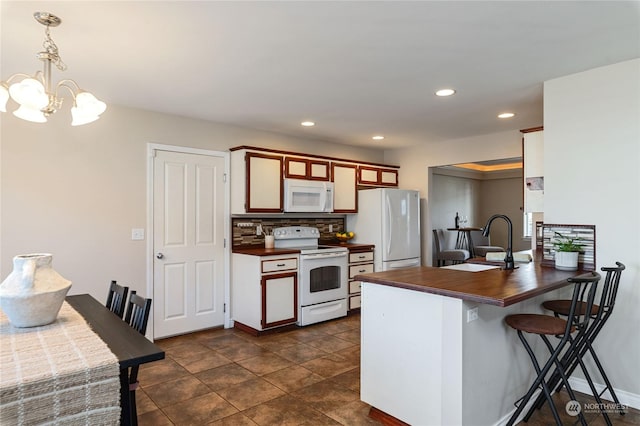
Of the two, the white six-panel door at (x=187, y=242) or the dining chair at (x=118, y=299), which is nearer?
the dining chair at (x=118, y=299)

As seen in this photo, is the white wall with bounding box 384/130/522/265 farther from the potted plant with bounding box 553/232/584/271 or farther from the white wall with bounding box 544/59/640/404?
the potted plant with bounding box 553/232/584/271

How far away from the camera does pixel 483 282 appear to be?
2191 mm

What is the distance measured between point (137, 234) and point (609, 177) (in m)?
4.03

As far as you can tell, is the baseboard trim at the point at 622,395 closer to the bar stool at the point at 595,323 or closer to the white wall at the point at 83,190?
the bar stool at the point at 595,323

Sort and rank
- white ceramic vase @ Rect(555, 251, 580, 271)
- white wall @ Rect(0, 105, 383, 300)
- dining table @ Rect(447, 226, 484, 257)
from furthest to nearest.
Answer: dining table @ Rect(447, 226, 484, 257), white wall @ Rect(0, 105, 383, 300), white ceramic vase @ Rect(555, 251, 580, 271)

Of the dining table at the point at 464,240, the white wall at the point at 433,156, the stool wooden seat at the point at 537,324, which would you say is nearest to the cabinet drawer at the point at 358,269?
the white wall at the point at 433,156

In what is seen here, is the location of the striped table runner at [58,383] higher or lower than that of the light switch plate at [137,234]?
lower

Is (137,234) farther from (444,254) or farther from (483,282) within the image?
(444,254)

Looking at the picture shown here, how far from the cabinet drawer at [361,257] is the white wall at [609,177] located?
2496 mm

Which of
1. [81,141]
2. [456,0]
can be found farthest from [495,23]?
[81,141]

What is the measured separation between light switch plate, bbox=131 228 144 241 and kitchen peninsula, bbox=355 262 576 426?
8.15ft

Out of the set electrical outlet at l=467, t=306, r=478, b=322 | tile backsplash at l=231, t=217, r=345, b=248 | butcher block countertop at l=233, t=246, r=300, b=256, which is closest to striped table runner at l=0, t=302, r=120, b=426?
electrical outlet at l=467, t=306, r=478, b=322

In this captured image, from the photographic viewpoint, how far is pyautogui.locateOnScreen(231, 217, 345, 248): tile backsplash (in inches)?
178

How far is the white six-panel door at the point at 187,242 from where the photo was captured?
3.94m
